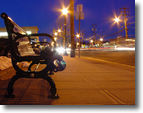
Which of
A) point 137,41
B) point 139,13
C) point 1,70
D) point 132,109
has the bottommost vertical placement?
point 132,109

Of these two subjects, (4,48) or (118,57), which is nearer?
(4,48)

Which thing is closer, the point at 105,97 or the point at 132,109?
the point at 132,109

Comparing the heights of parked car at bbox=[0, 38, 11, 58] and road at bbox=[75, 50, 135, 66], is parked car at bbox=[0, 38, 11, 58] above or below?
above

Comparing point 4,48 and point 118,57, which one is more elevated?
point 4,48

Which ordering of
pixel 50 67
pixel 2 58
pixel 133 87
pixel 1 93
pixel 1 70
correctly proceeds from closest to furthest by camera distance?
1. pixel 50 67
2. pixel 1 93
3. pixel 133 87
4. pixel 1 70
5. pixel 2 58

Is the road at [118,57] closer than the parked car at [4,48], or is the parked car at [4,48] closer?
the parked car at [4,48]

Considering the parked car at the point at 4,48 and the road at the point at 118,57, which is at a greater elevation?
the parked car at the point at 4,48

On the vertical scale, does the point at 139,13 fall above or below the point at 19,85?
above

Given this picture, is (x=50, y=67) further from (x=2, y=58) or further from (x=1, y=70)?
(x=2, y=58)

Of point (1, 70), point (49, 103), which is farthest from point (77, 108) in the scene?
point (1, 70)

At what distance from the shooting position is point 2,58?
6.82m

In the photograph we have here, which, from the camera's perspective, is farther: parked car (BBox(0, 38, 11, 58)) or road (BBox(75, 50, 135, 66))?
road (BBox(75, 50, 135, 66))

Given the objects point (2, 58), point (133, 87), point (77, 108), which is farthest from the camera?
point (2, 58)

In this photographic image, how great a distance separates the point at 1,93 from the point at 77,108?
1.92 m
